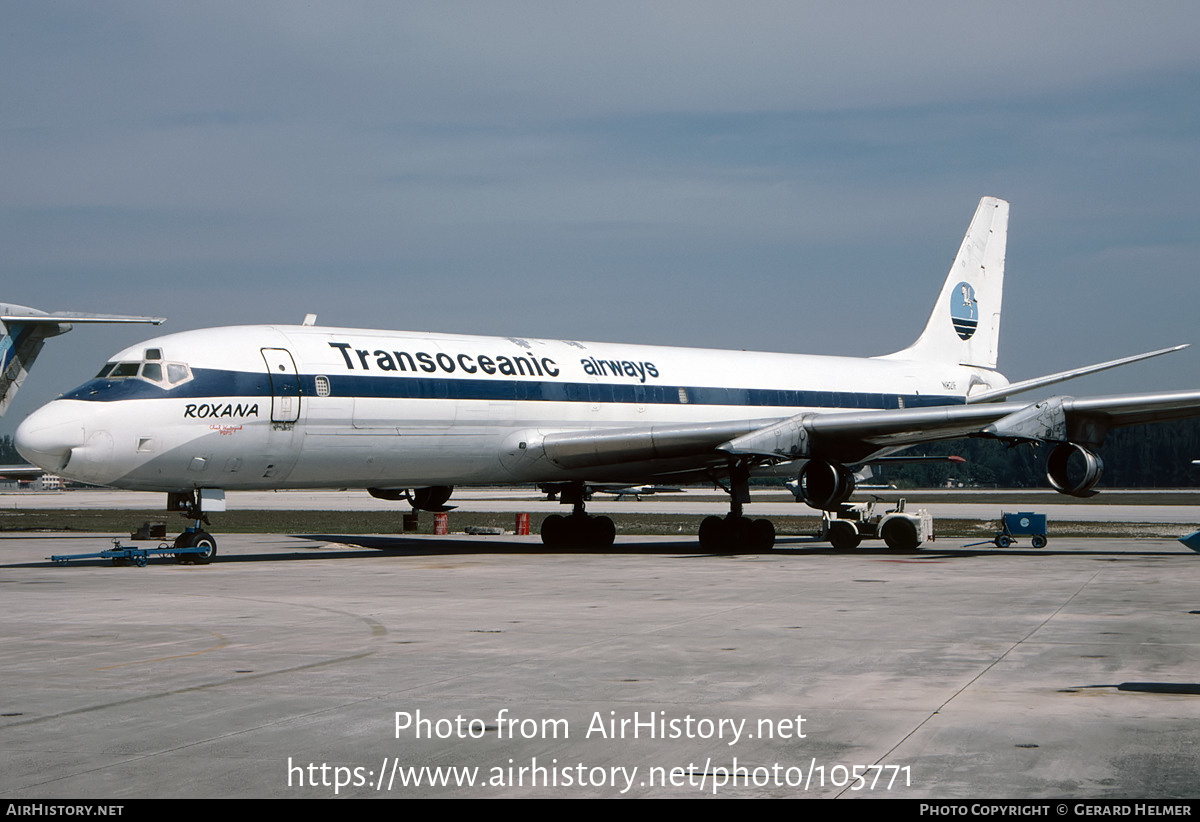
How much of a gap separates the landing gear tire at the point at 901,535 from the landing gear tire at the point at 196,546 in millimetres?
15920

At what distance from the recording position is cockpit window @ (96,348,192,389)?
2306 cm

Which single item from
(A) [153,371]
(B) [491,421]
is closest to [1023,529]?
(B) [491,421]

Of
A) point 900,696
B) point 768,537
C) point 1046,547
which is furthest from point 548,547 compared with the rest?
point 900,696

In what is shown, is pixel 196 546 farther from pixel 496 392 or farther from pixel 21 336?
pixel 21 336

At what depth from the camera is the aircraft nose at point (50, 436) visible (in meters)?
21.6

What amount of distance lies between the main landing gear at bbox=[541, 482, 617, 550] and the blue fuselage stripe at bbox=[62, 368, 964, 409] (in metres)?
2.81

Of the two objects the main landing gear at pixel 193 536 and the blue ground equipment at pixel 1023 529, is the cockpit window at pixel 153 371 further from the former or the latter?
the blue ground equipment at pixel 1023 529

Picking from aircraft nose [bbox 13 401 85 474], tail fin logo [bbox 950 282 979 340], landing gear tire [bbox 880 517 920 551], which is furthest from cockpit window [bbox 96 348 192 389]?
tail fin logo [bbox 950 282 979 340]

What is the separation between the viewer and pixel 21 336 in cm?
4159

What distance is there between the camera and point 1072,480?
26.1 m

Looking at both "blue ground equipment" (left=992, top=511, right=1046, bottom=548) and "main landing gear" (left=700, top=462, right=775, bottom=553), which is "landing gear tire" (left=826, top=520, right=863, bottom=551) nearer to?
"main landing gear" (left=700, top=462, right=775, bottom=553)

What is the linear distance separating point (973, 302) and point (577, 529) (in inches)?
653

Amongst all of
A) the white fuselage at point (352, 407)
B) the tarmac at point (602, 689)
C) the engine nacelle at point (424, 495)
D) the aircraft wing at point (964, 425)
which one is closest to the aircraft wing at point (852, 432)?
the aircraft wing at point (964, 425)

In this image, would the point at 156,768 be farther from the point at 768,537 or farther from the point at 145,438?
the point at 768,537
